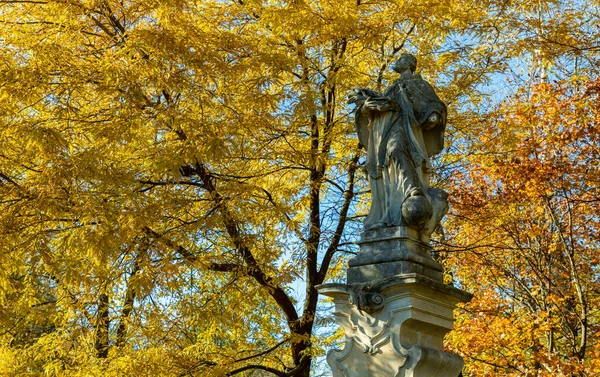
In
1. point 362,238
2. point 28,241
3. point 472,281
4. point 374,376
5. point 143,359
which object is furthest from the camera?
point 472,281

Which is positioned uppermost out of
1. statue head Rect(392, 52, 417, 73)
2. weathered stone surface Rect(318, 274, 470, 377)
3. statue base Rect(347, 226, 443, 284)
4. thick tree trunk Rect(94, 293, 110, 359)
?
statue head Rect(392, 52, 417, 73)

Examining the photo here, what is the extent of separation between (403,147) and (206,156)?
2224 mm

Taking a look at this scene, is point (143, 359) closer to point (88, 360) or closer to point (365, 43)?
point (88, 360)

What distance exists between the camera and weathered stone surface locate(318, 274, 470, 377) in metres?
5.38

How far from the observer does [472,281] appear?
45.0 feet

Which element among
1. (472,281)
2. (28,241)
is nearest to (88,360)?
(28,241)

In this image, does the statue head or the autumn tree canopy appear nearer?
the statue head

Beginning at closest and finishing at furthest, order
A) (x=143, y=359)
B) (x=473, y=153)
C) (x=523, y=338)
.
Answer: (x=143, y=359) < (x=473, y=153) < (x=523, y=338)

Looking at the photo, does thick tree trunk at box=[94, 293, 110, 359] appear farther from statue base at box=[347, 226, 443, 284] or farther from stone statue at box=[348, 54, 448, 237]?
stone statue at box=[348, 54, 448, 237]

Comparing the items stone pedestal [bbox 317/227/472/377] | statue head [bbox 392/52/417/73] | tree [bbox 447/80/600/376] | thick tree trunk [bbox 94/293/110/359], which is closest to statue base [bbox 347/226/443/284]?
stone pedestal [bbox 317/227/472/377]

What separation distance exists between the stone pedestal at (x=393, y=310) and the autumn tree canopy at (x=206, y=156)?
2363mm

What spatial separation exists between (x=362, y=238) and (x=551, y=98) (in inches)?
276

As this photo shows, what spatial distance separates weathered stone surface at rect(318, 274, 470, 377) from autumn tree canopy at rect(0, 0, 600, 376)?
2517 mm

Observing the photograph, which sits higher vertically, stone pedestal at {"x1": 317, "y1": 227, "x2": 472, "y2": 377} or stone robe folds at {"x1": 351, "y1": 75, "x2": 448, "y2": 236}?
stone robe folds at {"x1": 351, "y1": 75, "x2": 448, "y2": 236}
